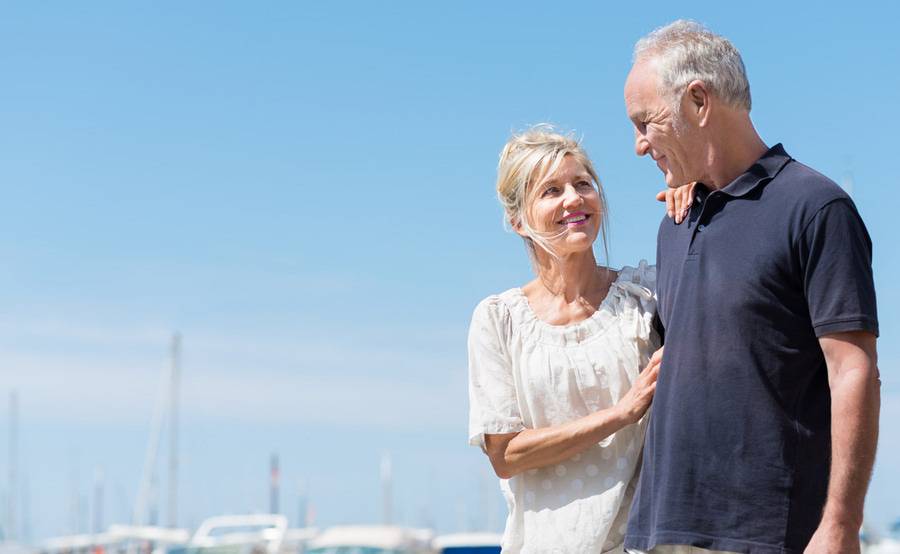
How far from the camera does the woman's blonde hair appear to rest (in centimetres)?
460

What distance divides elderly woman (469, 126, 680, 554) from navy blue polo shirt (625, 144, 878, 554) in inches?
23.7

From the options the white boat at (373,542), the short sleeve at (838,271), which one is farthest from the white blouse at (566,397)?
the white boat at (373,542)

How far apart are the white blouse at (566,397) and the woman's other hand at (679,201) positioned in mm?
480

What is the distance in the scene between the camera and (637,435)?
4398 mm

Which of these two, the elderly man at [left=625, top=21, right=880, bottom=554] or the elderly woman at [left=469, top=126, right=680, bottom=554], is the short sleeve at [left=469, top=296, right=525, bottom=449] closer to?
the elderly woman at [left=469, top=126, right=680, bottom=554]

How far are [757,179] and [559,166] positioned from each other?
106 centimetres

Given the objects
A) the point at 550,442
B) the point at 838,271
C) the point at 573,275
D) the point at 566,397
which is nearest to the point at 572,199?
the point at 573,275

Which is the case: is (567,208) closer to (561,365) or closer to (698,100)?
(561,365)

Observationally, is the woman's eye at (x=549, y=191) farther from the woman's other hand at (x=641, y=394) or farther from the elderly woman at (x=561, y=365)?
the woman's other hand at (x=641, y=394)

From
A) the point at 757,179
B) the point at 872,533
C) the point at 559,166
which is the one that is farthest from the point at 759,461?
the point at 872,533

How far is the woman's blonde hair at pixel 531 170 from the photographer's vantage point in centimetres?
460

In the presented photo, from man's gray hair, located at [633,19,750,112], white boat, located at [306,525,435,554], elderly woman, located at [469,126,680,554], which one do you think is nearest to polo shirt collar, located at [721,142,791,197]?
man's gray hair, located at [633,19,750,112]

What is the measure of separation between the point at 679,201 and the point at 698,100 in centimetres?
39

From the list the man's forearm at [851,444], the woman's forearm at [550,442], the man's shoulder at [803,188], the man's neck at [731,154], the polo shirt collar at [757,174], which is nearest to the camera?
the man's forearm at [851,444]
